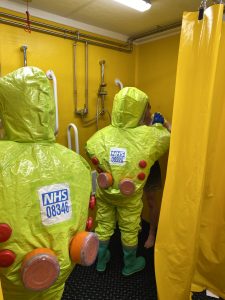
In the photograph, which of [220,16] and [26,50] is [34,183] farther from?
[26,50]

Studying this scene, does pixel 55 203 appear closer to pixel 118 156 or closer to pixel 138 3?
pixel 118 156

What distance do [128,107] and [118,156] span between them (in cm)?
39

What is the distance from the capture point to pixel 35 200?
2.87 ft

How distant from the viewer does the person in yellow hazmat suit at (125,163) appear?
5.59 feet

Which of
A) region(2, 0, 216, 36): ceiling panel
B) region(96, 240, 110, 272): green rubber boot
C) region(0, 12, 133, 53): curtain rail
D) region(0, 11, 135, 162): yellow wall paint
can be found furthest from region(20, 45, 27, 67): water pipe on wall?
region(96, 240, 110, 272): green rubber boot

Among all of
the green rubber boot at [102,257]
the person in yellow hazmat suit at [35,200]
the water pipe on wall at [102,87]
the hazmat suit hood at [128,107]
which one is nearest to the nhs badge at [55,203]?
the person in yellow hazmat suit at [35,200]

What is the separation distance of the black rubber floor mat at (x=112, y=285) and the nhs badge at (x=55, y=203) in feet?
3.67

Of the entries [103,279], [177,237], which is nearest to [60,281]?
[177,237]

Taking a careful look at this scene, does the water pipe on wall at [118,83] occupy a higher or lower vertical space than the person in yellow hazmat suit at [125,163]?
higher

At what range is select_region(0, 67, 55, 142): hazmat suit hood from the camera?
35.5 inches

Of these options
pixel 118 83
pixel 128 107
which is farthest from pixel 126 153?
pixel 118 83

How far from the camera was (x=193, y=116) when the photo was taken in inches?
50.5

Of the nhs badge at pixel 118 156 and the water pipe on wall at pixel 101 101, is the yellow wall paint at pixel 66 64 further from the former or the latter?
the nhs badge at pixel 118 156

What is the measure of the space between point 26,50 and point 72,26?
53cm
